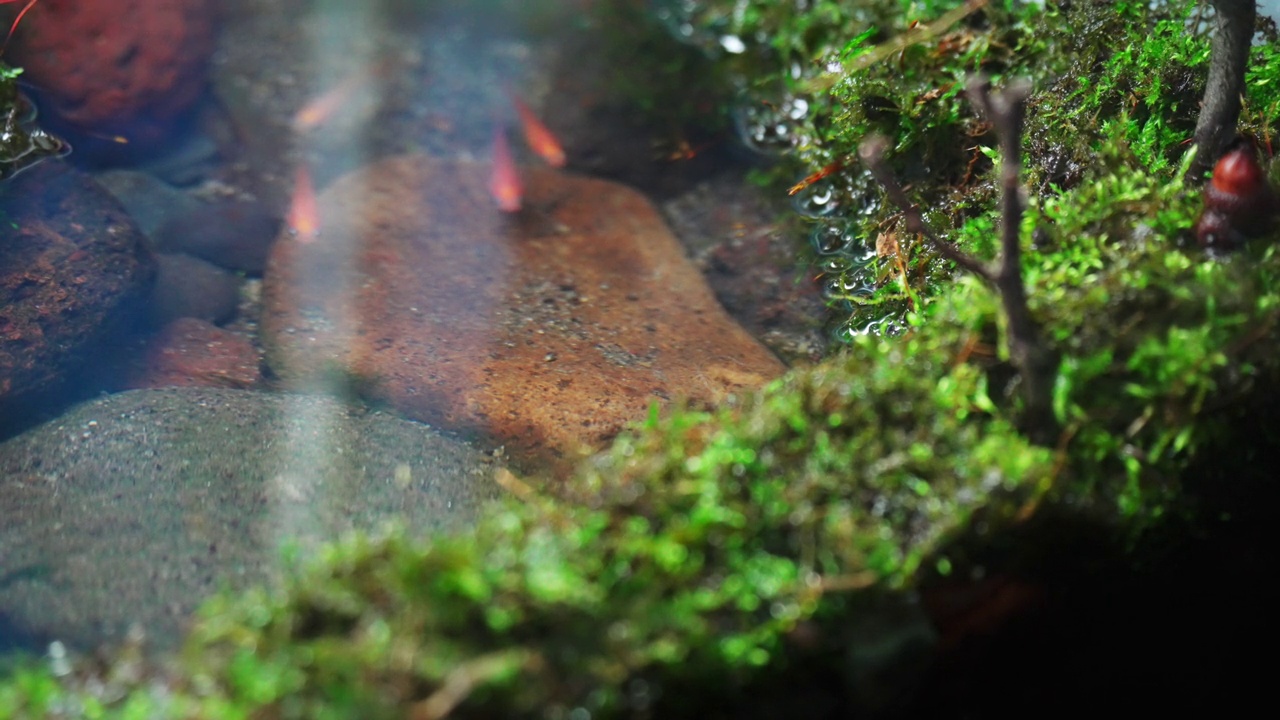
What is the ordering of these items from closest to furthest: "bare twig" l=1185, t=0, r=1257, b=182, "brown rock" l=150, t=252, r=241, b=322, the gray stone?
the gray stone, "bare twig" l=1185, t=0, r=1257, b=182, "brown rock" l=150, t=252, r=241, b=322

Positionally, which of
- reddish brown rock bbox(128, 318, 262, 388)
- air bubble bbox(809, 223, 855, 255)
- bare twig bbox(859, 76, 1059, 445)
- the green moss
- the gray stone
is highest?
bare twig bbox(859, 76, 1059, 445)

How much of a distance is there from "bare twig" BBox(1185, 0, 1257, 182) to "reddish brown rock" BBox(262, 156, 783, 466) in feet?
5.58

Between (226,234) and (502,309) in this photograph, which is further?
(226,234)

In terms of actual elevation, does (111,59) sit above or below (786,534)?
below

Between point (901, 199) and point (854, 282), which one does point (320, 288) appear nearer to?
point (854, 282)

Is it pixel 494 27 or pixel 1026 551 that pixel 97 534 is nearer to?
pixel 1026 551

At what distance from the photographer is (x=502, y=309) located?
13.5 ft

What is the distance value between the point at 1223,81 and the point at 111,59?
5574 millimetres

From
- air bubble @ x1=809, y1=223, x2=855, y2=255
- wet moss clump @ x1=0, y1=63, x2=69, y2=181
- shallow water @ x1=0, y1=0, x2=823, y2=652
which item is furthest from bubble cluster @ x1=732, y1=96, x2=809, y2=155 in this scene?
wet moss clump @ x1=0, y1=63, x2=69, y2=181

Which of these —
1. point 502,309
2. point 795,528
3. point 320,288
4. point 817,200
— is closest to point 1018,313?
point 795,528

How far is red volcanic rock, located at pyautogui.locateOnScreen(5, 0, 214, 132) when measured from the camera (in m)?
5.02

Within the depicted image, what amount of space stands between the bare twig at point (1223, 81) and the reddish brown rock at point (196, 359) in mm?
3668

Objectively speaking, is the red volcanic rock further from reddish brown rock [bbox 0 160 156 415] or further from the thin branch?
the thin branch

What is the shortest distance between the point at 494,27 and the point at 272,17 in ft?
5.25
